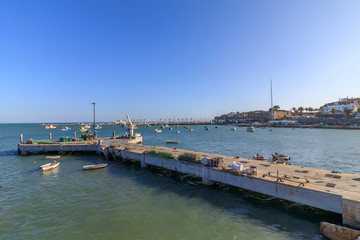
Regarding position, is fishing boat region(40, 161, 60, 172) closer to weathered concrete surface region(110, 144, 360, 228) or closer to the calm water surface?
the calm water surface

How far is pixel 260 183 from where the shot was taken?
16250 mm

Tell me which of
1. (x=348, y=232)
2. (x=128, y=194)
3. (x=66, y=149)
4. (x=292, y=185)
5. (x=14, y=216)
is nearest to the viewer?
(x=348, y=232)

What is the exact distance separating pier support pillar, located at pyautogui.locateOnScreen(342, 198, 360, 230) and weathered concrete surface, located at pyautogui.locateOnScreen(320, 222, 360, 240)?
4.34ft

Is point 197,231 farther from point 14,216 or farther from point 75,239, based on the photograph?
point 14,216

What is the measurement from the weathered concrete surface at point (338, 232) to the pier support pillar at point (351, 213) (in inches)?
52.1

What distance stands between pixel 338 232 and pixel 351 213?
5.67 ft

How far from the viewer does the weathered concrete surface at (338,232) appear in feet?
33.9

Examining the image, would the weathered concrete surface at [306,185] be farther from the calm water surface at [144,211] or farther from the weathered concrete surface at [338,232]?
the calm water surface at [144,211]

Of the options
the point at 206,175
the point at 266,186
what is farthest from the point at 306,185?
the point at 206,175

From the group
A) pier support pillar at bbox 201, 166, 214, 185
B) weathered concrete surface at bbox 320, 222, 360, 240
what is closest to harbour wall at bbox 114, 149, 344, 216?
pier support pillar at bbox 201, 166, 214, 185

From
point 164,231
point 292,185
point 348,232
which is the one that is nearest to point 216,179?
point 292,185

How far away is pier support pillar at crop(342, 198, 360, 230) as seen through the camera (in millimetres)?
11258

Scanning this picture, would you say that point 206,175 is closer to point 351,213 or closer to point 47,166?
point 351,213

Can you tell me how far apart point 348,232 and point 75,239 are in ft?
55.5
